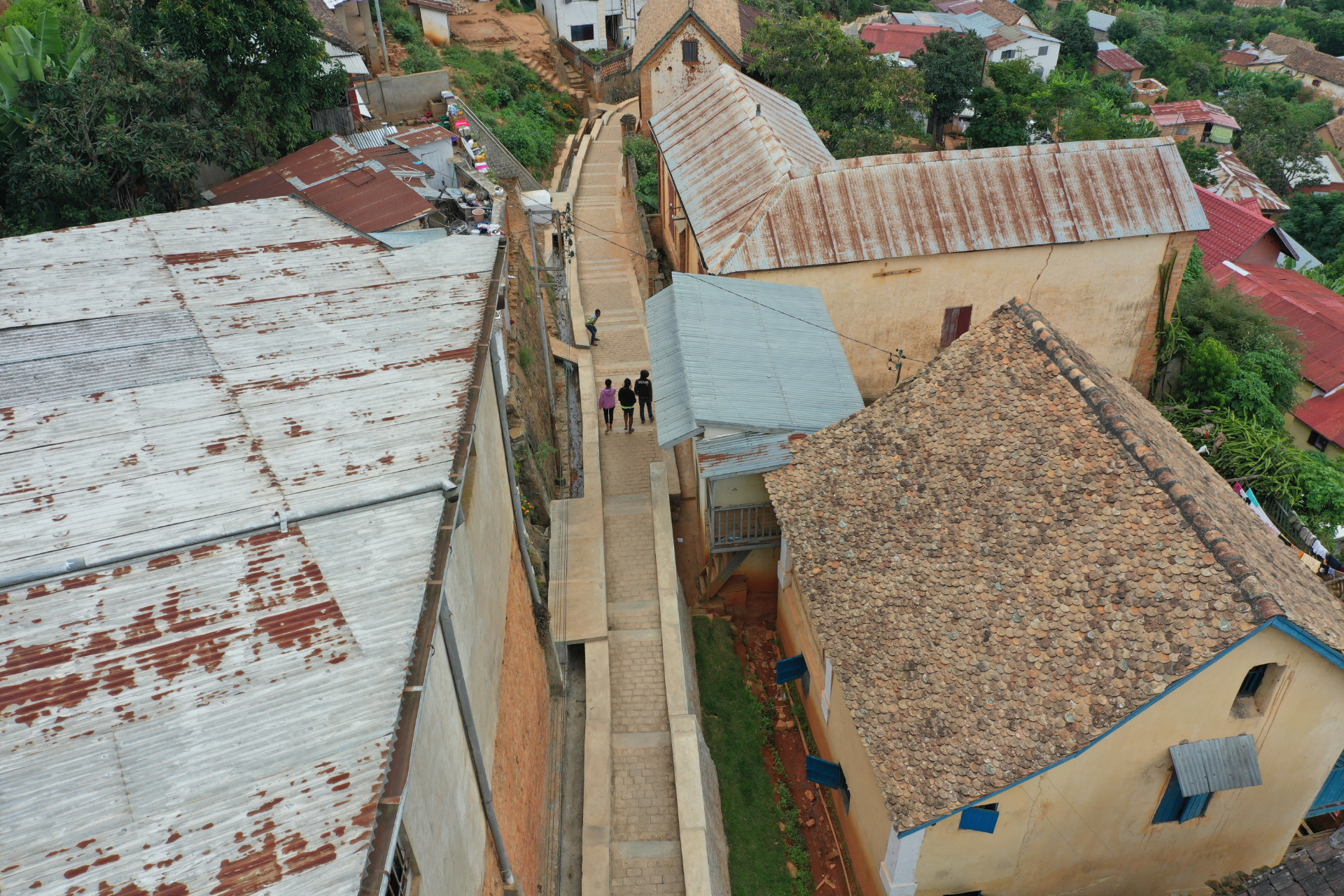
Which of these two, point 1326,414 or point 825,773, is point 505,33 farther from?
point 825,773

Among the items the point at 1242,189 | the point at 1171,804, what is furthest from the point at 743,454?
the point at 1242,189

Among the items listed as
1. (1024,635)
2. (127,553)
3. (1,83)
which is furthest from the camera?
(1,83)

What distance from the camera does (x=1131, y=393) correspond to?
16.3m

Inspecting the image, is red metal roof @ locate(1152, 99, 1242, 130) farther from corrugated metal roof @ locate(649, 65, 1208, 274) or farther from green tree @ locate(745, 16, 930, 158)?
corrugated metal roof @ locate(649, 65, 1208, 274)

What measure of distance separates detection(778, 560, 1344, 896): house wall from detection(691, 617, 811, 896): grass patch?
60.1 inches

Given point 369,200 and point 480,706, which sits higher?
point 369,200

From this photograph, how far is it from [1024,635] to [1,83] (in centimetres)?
2255

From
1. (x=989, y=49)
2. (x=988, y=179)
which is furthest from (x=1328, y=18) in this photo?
(x=988, y=179)

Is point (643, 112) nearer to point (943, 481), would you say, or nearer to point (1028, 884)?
point (943, 481)

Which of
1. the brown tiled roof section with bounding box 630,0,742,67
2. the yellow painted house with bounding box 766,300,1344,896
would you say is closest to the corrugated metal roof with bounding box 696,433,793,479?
the yellow painted house with bounding box 766,300,1344,896

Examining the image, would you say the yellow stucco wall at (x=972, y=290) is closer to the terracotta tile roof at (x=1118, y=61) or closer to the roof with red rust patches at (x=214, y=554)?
the roof with red rust patches at (x=214, y=554)

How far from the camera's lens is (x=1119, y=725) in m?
10.6

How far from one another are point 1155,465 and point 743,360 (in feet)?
25.9

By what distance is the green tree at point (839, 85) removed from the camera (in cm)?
3047
